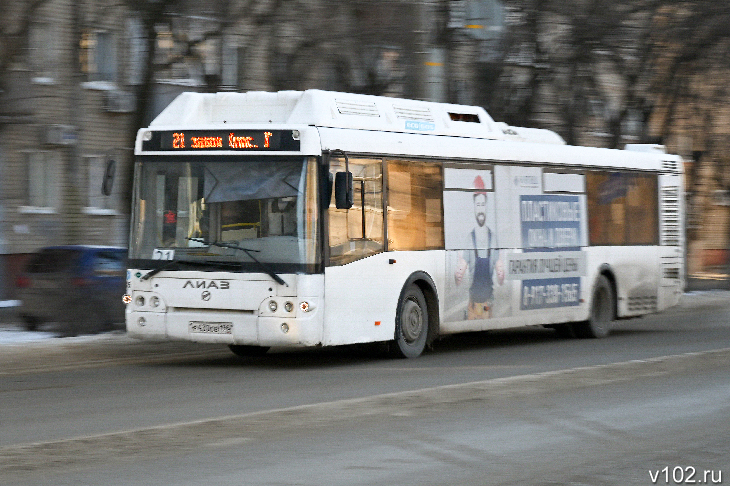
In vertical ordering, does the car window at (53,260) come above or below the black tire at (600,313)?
above

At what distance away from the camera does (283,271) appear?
13.8 m

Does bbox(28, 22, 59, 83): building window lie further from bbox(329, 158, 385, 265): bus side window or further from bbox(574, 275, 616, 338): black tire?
bbox(329, 158, 385, 265): bus side window

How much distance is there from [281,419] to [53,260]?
35.3ft

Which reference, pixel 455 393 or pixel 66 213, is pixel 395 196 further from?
pixel 66 213

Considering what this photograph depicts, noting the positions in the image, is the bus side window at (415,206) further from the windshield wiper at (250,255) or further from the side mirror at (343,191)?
the windshield wiper at (250,255)

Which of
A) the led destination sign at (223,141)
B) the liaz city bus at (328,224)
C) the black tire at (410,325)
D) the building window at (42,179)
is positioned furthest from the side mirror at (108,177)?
the building window at (42,179)

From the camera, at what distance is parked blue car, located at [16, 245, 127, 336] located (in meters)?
17.9

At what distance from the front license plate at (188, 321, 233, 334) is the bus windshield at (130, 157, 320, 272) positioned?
61 cm

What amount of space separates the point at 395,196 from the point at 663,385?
4270 mm

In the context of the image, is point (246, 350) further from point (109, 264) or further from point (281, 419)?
point (281, 419)

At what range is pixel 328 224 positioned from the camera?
14.0 metres

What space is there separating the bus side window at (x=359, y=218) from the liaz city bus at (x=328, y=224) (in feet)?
0.06

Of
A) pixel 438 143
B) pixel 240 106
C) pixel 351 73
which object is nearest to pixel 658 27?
pixel 351 73

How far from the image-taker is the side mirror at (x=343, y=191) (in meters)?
13.9
